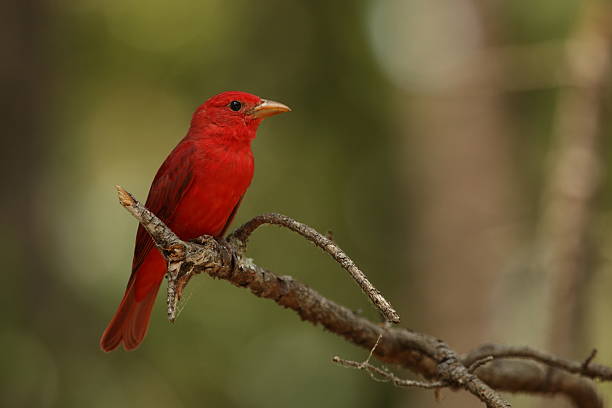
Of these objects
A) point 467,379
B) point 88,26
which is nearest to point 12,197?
point 88,26

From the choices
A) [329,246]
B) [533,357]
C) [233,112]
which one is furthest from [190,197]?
[533,357]

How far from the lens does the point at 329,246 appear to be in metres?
2.09

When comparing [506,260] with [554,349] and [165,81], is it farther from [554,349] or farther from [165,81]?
[165,81]

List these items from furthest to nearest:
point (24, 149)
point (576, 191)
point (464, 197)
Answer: point (464, 197), point (24, 149), point (576, 191)

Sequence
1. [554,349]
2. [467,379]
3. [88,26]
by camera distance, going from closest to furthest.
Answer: [467,379] → [554,349] → [88,26]

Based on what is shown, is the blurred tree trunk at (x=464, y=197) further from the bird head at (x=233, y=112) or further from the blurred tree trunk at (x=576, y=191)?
the bird head at (x=233, y=112)

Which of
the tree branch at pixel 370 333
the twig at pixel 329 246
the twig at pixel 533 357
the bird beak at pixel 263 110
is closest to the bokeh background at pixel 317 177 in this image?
the tree branch at pixel 370 333

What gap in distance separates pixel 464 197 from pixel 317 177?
214cm

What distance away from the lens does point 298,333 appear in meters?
8.95

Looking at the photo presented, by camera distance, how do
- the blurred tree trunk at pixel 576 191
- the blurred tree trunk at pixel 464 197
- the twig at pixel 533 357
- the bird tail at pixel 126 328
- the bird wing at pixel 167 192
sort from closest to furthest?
the twig at pixel 533 357
the bird wing at pixel 167 192
the bird tail at pixel 126 328
the blurred tree trunk at pixel 576 191
the blurred tree trunk at pixel 464 197

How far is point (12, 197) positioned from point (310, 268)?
11.9ft

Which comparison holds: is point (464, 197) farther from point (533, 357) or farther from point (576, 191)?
point (533, 357)

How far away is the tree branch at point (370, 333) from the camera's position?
2357 millimetres

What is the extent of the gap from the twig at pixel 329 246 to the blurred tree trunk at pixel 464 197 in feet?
12.0
